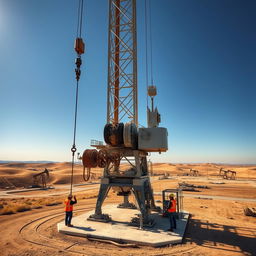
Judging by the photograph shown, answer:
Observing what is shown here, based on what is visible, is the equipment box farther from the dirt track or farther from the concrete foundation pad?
the dirt track

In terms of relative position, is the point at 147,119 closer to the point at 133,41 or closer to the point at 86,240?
the point at 133,41

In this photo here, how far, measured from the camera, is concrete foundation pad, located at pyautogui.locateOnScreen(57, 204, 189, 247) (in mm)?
9352

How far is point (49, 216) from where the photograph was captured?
47.1ft

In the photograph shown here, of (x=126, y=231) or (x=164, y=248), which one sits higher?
(x=126, y=231)

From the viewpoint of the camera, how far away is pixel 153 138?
13.0m

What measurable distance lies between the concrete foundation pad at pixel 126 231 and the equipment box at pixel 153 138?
4.92m

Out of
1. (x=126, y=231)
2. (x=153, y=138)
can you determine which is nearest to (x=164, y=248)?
(x=126, y=231)

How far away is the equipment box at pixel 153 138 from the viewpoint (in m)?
12.9

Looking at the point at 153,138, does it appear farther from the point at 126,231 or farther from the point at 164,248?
the point at 164,248

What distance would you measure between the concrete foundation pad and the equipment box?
492 centimetres

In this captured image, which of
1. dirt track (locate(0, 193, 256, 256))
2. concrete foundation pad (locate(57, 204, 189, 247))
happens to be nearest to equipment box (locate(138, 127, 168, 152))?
concrete foundation pad (locate(57, 204, 189, 247))

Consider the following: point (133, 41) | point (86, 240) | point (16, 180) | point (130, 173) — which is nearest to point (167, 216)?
point (130, 173)

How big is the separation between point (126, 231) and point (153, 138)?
594cm

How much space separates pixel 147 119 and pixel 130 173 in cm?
427
